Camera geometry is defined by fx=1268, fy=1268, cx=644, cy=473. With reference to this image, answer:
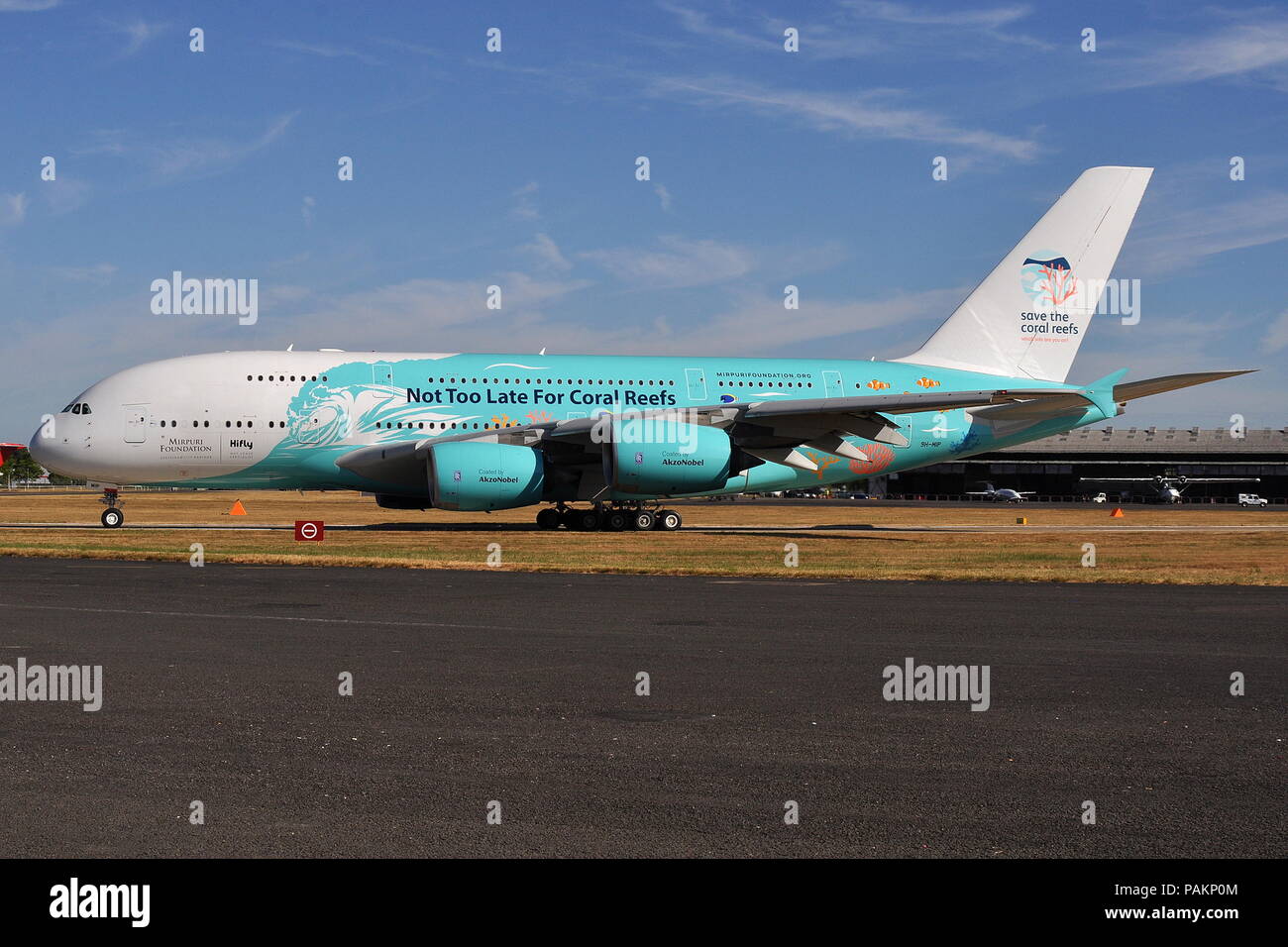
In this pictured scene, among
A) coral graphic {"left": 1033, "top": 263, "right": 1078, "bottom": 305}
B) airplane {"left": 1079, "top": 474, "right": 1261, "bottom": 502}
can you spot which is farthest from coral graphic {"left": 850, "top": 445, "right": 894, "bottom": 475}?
airplane {"left": 1079, "top": 474, "right": 1261, "bottom": 502}

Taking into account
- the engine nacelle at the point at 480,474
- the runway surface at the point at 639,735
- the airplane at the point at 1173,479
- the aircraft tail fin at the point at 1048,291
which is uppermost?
the aircraft tail fin at the point at 1048,291

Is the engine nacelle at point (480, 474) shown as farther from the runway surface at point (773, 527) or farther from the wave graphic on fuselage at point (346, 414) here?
the runway surface at point (773, 527)

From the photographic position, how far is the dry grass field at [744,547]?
21.8m

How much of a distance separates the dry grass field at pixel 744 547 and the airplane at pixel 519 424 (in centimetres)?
143

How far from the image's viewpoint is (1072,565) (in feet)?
74.6

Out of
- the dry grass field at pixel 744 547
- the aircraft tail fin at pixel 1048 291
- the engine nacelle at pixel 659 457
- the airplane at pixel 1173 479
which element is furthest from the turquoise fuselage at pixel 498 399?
the airplane at pixel 1173 479

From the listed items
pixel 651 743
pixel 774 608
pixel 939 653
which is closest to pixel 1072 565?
pixel 774 608

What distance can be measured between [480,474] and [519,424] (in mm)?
3981

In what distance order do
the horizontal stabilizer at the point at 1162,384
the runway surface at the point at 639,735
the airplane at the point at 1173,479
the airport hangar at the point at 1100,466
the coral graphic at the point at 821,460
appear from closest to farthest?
the runway surface at the point at 639,735 → the horizontal stabilizer at the point at 1162,384 → the coral graphic at the point at 821,460 → the airplane at the point at 1173,479 → the airport hangar at the point at 1100,466

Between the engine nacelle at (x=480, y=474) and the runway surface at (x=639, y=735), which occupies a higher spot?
the engine nacelle at (x=480, y=474)

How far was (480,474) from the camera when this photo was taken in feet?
98.8

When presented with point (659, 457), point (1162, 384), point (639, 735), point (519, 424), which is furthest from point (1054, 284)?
point (639, 735)
